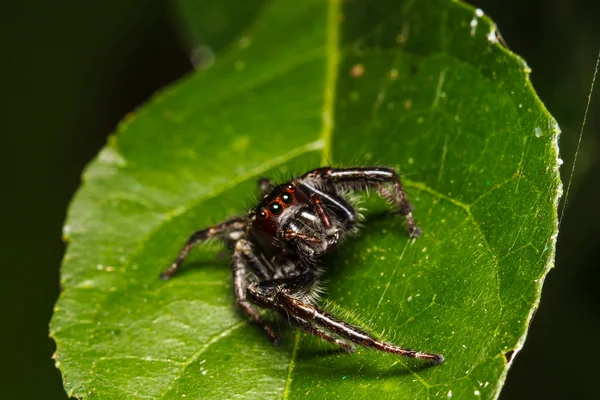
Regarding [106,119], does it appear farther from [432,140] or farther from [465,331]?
[465,331]

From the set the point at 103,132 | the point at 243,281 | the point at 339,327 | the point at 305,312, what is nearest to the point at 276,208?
the point at 243,281

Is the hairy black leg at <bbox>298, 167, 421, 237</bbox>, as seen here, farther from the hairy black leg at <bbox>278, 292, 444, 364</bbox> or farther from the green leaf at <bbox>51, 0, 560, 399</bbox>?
the hairy black leg at <bbox>278, 292, 444, 364</bbox>

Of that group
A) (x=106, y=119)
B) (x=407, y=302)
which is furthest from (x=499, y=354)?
(x=106, y=119)

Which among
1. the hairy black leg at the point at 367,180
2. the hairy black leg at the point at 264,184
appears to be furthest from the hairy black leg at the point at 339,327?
the hairy black leg at the point at 264,184

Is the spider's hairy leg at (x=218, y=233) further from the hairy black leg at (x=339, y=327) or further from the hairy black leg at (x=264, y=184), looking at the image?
the hairy black leg at (x=339, y=327)

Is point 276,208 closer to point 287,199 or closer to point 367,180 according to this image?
point 287,199

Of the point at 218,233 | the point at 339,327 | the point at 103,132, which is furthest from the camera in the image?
the point at 103,132
